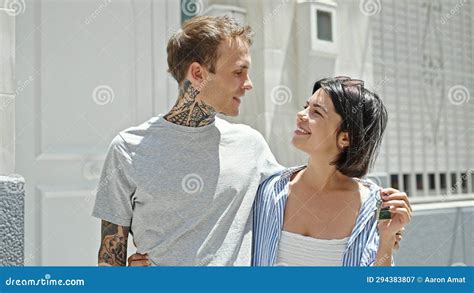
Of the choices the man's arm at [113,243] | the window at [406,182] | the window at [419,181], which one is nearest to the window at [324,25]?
the window at [406,182]

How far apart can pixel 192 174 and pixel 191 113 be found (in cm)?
29

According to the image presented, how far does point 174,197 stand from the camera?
2.37 m

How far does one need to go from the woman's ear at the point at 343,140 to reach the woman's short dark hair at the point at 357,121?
0.04 feet

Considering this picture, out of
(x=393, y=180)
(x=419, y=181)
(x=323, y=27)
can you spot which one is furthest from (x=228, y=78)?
(x=419, y=181)

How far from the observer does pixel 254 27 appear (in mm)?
4602

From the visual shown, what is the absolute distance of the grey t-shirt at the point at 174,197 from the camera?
236cm

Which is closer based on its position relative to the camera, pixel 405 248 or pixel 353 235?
pixel 353 235

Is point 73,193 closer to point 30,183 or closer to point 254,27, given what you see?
point 30,183

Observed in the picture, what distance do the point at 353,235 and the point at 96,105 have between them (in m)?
2.04

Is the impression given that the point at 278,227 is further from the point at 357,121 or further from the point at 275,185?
the point at 357,121

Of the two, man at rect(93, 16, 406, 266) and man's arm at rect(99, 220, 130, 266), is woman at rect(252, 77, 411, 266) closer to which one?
man at rect(93, 16, 406, 266)

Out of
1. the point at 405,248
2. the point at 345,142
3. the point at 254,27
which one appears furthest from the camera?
the point at 405,248

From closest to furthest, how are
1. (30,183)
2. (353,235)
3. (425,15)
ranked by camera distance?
(353,235) → (30,183) → (425,15)

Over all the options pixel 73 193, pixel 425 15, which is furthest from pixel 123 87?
pixel 425 15
